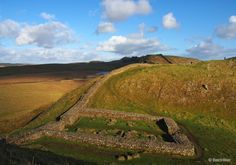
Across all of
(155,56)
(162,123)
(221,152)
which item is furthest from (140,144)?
(155,56)

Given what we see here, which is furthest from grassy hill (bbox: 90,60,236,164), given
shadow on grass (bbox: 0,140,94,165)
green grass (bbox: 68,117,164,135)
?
shadow on grass (bbox: 0,140,94,165)

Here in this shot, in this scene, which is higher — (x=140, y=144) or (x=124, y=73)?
(x=124, y=73)

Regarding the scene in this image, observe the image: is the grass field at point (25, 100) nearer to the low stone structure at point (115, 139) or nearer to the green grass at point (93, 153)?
the low stone structure at point (115, 139)

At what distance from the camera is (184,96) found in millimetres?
47375

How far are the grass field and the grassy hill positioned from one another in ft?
28.5

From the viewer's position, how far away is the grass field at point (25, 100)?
38750mm

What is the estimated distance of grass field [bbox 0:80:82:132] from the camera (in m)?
38.8

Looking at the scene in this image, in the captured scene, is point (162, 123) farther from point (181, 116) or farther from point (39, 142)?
point (39, 142)

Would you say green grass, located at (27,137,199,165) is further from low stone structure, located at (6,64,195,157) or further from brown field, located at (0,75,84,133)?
brown field, located at (0,75,84,133)

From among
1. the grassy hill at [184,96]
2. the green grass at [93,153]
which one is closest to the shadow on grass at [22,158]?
the green grass at [93,153]

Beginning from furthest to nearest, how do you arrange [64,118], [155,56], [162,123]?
[155,56]
[162,123]
[64,118]

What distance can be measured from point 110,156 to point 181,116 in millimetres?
19673

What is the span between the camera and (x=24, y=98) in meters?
48.3

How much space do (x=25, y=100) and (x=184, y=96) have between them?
993 inches
